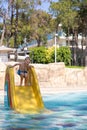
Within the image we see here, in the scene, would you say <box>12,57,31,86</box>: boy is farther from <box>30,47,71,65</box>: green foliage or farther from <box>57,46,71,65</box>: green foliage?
<box>30,47,71,65</box>: green foliage

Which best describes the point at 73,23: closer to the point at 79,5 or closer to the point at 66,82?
the point at 79,5

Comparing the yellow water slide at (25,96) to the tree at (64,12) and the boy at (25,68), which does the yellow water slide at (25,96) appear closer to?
the boy at (25,68)

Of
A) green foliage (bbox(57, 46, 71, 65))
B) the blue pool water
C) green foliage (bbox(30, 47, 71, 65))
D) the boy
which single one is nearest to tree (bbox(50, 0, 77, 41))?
green foliage (bbox(30, 47, 71, 65))

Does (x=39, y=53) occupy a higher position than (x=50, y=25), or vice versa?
(x=50, y=25)

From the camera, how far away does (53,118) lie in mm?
10078

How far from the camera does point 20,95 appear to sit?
38.4 ft

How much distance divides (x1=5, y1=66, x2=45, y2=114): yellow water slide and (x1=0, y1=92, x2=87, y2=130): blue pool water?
13.6 inches

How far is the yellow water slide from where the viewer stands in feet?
36.3

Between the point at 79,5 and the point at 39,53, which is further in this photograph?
the point at 79,5

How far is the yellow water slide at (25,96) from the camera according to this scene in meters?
11.1

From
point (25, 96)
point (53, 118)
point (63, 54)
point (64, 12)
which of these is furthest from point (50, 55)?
point (53, 118)

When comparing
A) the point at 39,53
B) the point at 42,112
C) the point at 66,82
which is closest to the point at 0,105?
the point at 42,112

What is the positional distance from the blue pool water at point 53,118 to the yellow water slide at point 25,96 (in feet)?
1.13

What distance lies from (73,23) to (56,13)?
92.0 inches
